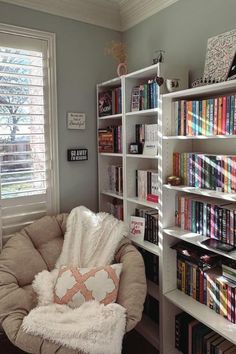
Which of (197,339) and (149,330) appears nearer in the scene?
(197,339)

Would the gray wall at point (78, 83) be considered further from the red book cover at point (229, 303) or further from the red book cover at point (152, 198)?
the red book cover at point (229, 303)

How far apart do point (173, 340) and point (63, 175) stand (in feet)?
5.00

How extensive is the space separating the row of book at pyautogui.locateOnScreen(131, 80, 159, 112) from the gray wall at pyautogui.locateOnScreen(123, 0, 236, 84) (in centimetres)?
20

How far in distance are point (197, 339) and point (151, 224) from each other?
2.61ft

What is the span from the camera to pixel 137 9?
2453 millimetres

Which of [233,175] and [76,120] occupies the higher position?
[76,120]

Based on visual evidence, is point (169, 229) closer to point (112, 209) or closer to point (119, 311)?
point (119, 311)

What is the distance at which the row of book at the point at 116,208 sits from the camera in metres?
2.53

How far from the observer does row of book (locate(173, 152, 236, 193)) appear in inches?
63.7

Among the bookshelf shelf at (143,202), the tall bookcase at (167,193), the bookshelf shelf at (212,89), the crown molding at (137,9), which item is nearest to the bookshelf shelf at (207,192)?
the tall bookcase at (167,193)

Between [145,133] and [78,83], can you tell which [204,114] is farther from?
[78,83]

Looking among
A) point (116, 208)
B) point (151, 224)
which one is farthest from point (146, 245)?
point (116, 208)

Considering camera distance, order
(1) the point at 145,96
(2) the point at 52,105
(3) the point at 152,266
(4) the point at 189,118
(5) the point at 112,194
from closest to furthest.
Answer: (4) the point at 189,118, (1) the point at 145,96, (3) the point at 152,266, (2) the point at 52,105, (5) the point at 112,194

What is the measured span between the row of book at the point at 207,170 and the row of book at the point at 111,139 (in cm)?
65
